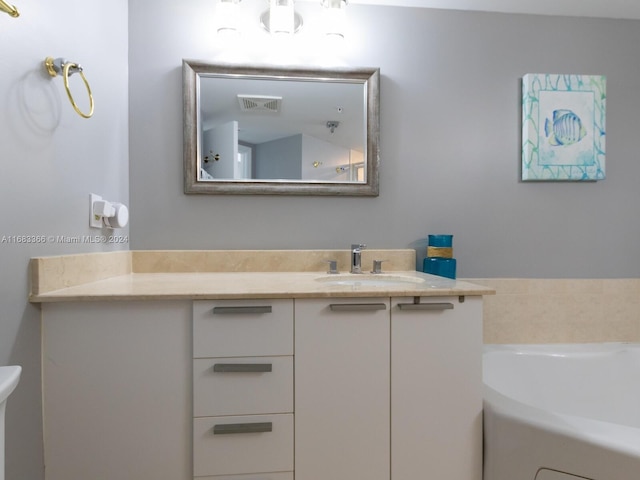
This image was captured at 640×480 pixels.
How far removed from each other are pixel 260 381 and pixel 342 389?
26 centimetres

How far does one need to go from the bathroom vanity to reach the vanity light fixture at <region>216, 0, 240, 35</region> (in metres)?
1.14

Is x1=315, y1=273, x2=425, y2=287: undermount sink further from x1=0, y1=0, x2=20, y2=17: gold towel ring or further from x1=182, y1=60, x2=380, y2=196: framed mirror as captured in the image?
x1=0, y1=0, x2=20, y2=17: gold towel ring

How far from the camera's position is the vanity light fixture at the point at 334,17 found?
1.52 m

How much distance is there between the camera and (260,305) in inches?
41.2

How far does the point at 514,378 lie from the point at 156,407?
58.2 inches

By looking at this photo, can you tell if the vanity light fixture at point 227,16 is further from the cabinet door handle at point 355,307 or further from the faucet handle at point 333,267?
the cabinet door handle at point 355,307

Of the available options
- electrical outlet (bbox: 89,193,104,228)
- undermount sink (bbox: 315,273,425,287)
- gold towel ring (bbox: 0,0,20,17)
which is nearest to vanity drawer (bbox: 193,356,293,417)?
undermount sink (bbox: 315,273,425,287)

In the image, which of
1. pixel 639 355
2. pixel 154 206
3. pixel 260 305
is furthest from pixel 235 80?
pixel 639 355

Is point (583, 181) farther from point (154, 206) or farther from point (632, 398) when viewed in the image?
point (154, 206)

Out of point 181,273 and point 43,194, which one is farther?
point 181,273

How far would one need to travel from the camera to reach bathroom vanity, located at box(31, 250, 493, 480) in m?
1.01

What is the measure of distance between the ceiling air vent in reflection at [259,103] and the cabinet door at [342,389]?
3.25ft

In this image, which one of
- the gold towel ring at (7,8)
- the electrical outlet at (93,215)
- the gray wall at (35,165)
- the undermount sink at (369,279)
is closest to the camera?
the gold towel ring at (7,8)

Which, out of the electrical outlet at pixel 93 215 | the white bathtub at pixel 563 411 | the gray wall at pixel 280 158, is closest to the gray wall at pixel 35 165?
the electrical outlet at pixel 93 215
